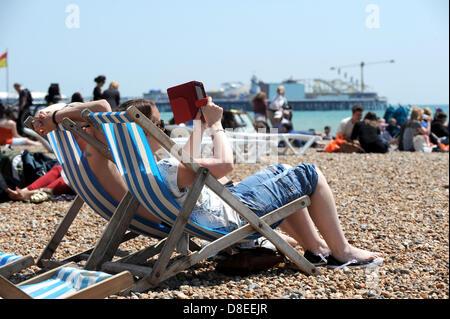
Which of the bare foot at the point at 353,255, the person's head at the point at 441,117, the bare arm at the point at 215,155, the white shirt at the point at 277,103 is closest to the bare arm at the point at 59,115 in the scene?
the bare arm at the point at 215,155

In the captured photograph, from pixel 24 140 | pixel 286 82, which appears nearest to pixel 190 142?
pixel 24 140

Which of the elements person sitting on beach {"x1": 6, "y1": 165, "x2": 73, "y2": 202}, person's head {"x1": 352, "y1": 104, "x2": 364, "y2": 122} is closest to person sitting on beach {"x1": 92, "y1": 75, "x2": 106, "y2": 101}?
person sitting on beach {"x1": 6, "y1": 165, "x2": 73, "y2": 202}

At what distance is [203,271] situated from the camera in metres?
3.17

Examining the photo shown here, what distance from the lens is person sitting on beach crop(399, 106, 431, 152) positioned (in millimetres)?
11289

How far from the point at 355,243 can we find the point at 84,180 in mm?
1858

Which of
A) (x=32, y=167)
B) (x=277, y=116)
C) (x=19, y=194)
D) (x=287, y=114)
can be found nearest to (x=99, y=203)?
(x=19, y=194)

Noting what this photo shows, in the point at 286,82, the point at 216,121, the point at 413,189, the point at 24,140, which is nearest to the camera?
the point at 216,121

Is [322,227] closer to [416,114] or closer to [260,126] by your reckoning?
[416,114]

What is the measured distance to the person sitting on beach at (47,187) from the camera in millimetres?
5414

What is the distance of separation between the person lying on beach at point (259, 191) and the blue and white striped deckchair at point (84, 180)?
95 millimetres
